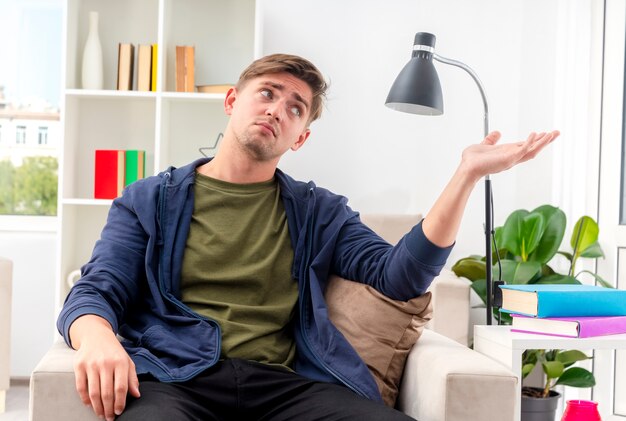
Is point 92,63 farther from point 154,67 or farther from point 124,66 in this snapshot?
point 154,67

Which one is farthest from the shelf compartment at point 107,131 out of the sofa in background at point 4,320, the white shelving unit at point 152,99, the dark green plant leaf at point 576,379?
the dark green plant leaf at point 576,379

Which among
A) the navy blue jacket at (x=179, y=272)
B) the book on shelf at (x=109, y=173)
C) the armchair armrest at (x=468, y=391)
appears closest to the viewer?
the armchair armrest at (x=468, y=391)

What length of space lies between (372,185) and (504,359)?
1.97 meters

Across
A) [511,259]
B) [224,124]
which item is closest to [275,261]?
[511,259]

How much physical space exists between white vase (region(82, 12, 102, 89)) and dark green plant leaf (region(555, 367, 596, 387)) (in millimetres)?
2315

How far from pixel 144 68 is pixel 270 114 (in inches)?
70.7

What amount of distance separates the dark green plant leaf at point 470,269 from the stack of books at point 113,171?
4.75ft

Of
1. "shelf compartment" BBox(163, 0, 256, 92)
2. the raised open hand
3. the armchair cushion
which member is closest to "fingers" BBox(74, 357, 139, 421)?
the armchair cushion

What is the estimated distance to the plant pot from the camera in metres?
2.94

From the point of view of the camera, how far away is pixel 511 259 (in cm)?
328

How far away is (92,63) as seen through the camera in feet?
11.6

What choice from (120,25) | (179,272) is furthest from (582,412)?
(120,25)

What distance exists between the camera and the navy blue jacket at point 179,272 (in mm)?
1654

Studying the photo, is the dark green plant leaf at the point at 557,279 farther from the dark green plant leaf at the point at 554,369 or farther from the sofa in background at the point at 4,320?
the sofa in background at the point at 4,320
